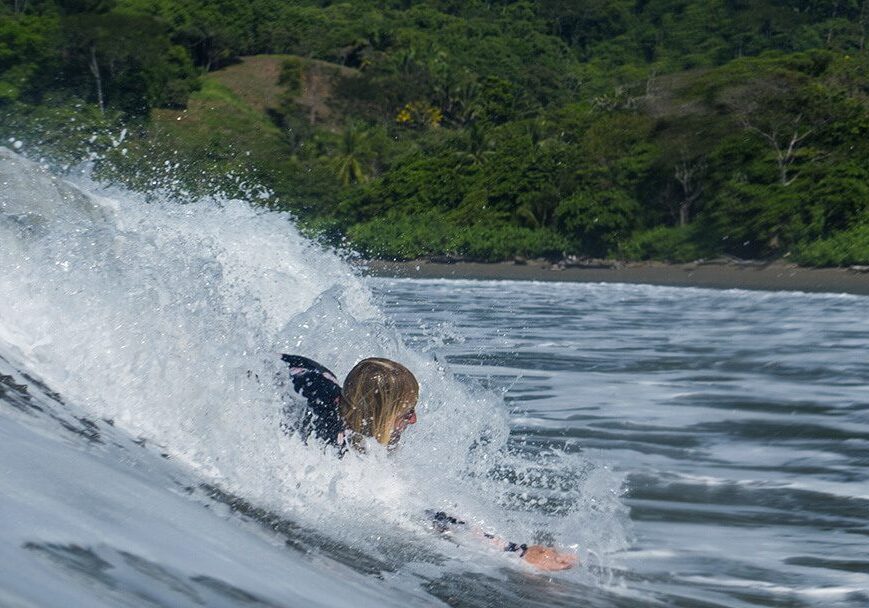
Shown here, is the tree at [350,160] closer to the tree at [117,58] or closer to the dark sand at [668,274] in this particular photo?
the tree at [117,58]

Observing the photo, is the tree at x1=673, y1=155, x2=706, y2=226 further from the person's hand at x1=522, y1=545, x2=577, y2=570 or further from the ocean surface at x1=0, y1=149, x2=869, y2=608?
Answer: the person's hand at x1=522, y1=545, x2=577, y2=570

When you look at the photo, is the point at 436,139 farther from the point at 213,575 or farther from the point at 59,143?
the point at 213,575

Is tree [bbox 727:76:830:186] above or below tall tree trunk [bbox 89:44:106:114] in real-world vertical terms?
above

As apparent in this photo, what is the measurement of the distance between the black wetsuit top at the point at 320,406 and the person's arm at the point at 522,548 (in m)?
0.34

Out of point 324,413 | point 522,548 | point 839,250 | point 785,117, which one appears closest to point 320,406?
point 324,413

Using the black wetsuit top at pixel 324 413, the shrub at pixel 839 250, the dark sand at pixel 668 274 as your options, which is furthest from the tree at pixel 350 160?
the black wetsuit top at pixel 324 413

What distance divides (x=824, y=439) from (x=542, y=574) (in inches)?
132

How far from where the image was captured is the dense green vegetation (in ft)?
110

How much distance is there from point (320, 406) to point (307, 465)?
168 millimetres

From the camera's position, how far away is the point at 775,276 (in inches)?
1118

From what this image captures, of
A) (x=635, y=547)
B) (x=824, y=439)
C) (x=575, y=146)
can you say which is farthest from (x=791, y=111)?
(x=635, y=547)

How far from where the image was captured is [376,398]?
11.6ft

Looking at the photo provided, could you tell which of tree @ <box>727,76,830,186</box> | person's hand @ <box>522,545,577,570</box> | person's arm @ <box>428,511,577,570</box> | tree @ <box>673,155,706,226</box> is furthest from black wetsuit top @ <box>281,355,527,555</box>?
tree @ <box>673,155,706,226</box>

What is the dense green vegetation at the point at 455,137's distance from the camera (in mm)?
33469
